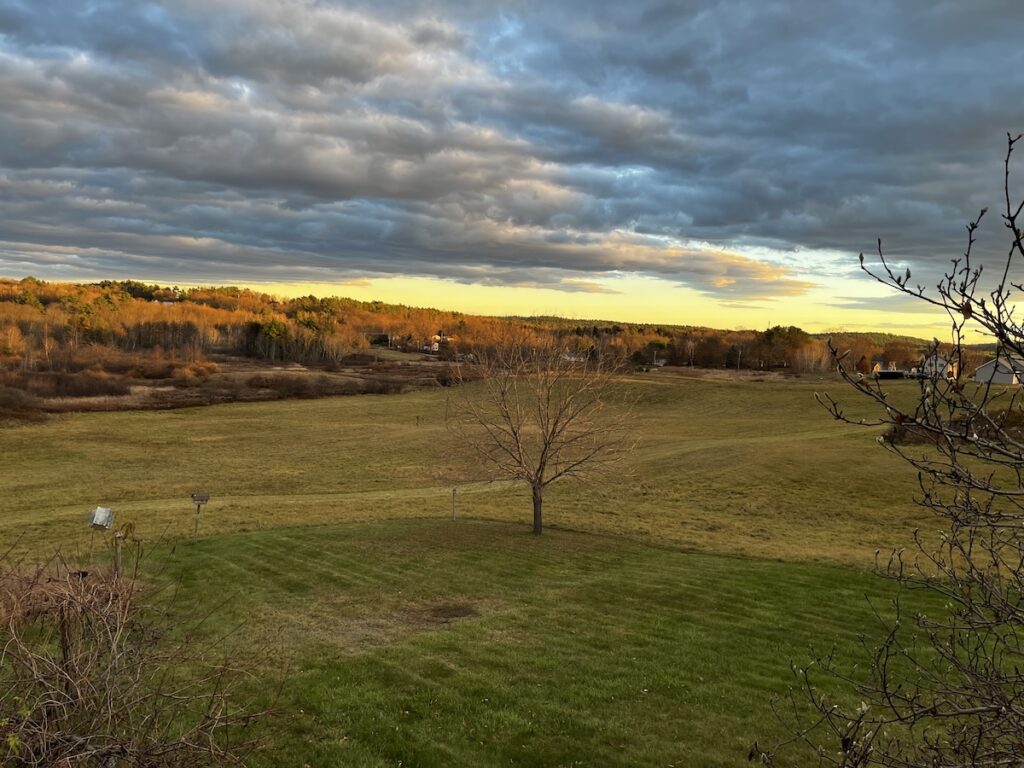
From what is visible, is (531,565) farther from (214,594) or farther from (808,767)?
(808,767)

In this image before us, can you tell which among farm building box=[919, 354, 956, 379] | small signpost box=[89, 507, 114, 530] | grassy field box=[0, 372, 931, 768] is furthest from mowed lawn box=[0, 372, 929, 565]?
farm building box=[919, 354, 956, 379]

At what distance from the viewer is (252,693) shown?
10.1m

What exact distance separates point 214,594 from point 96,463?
32.5 m

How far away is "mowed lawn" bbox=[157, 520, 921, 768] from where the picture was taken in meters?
8.91

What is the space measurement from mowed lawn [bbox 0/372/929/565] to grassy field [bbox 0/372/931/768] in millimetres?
217

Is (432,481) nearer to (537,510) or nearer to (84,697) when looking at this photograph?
(537,510)

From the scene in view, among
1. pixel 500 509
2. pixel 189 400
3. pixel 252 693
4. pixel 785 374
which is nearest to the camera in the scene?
pixel 252 693

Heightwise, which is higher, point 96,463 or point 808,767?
point 808,767

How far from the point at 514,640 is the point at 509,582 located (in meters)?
4.27

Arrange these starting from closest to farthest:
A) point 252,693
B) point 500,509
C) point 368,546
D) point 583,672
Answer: point 252,693
point 583,672
point 368,546
point 500,509

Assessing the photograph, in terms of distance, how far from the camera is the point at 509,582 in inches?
667

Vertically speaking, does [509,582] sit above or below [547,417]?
below

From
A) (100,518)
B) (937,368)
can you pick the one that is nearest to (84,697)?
(937,368)

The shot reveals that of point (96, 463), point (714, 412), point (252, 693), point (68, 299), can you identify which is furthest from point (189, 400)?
point (68, 299)
